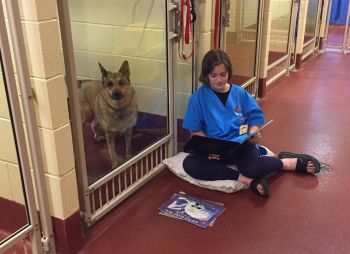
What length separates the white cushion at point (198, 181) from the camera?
213 cm

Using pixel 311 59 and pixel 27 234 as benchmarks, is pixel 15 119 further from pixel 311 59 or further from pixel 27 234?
pixel 311 59

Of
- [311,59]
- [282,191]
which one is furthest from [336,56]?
[282,191]

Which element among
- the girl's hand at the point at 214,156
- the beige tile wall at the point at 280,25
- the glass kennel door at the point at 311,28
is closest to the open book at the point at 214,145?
the girl's hand at the point at 214,156

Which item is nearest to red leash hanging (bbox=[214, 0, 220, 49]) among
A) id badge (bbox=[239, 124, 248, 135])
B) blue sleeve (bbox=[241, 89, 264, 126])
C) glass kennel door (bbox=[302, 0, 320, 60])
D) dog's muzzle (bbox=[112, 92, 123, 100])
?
blue sleeve (bbox=[241, 89, 264, 126])

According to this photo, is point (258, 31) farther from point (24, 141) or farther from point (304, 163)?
point (24, 141)

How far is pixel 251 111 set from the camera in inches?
90.4

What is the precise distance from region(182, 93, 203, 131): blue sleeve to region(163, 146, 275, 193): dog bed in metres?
0.22

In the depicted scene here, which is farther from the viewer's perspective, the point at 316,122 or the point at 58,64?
the point at 316,122

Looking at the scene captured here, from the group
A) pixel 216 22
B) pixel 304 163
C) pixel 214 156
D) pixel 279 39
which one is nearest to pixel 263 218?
pixel 214 156

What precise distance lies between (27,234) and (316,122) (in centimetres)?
231

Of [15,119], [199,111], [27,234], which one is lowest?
[27,234]

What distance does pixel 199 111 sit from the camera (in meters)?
2.22

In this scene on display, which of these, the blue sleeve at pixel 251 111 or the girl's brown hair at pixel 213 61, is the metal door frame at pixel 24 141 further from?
the blue sleeve at pixel 251 111

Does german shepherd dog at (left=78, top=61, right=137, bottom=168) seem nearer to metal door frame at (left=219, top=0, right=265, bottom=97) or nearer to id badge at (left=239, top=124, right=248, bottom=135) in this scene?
id badge at (left=239, top=124, right=248, bottom=135)
